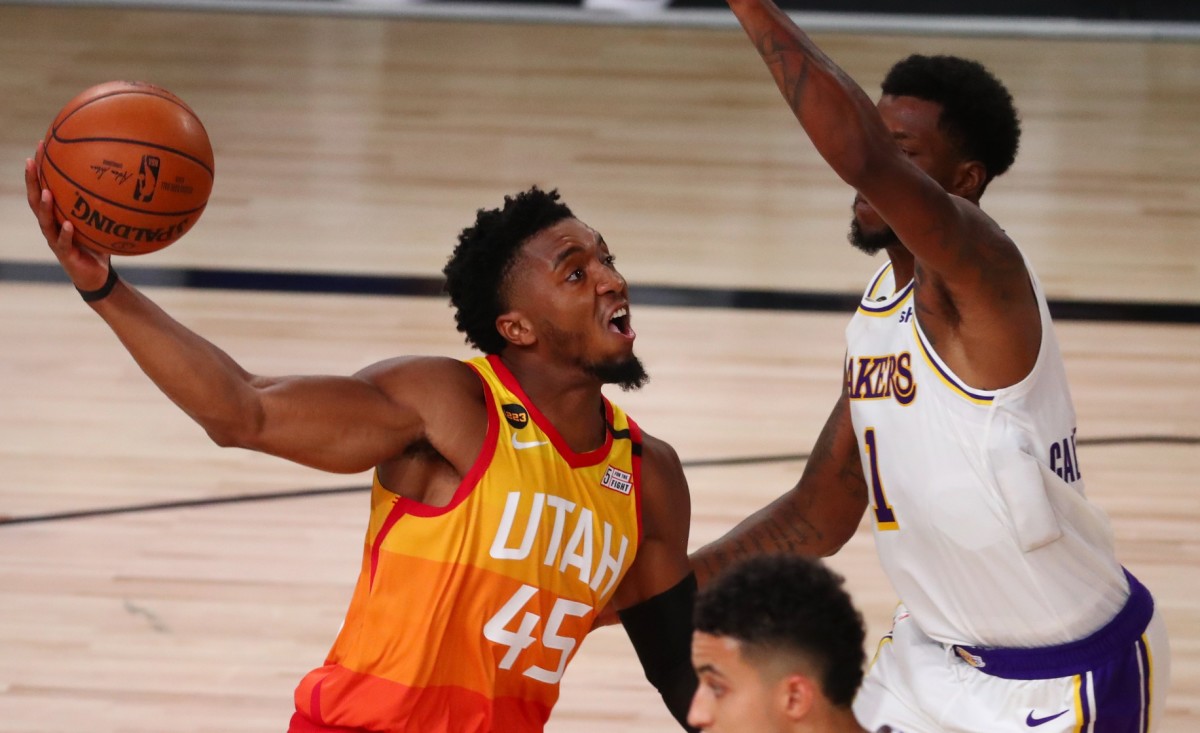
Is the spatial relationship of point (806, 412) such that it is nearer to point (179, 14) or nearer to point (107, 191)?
point (107, 191)

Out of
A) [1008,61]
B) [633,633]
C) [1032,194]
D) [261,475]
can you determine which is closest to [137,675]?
[261,475]

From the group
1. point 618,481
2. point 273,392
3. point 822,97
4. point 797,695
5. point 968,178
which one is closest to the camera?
point 797,695

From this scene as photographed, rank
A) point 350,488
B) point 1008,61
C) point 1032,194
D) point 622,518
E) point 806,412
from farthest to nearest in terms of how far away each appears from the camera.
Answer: point 1008,61 < point 1032,194 < point 806,412 < point 350,488 < point 622,518

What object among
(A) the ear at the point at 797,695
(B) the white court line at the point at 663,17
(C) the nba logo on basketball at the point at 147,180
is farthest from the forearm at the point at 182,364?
(B) the white court line at the point at 663,17

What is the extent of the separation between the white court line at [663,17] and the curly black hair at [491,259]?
324 inches

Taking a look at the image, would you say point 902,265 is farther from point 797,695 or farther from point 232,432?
point 232,432

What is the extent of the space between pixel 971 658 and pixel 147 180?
5.94 feet

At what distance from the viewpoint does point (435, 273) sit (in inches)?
302

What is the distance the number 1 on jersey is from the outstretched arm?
0.40m

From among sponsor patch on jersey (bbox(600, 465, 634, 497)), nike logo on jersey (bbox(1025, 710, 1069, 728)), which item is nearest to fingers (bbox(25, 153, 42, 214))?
sponsor patch on jersey (bbox(600, 465, 634, 497))

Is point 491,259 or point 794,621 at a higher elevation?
point 491,259

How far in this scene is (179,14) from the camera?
11516 millimetres

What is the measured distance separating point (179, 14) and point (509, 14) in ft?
7.65

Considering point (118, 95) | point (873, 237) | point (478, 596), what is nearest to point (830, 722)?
point (478, 596)
